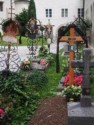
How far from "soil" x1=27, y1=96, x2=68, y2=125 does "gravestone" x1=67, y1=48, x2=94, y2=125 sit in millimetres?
660

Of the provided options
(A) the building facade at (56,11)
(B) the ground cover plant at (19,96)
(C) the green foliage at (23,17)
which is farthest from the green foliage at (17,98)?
(A) the building facade at (56,11)

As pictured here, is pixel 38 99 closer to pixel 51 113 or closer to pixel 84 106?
pixel 51 113

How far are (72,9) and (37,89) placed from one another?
1710 inches

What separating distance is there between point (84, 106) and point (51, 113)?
1.24 m

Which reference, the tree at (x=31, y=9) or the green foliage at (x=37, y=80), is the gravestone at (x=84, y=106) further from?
the tree at (x=31, y=9)

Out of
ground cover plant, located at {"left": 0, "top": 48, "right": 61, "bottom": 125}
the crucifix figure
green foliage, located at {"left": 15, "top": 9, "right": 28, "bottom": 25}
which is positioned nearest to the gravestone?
the crucifix figure

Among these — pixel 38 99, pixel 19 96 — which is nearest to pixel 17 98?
pixel 19 96

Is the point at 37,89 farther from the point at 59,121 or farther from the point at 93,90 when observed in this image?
the point at 59,121

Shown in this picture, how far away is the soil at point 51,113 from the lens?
719cm

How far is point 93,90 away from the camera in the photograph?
1021 cm

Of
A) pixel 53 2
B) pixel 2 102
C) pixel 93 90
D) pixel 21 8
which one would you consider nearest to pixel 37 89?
pixel 93 90

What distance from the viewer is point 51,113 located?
7672mm

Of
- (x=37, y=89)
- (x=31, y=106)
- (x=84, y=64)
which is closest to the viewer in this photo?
(x=84, y=64)

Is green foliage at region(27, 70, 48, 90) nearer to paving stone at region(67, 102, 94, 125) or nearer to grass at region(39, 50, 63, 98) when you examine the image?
grass at region(39, 50, 63, 98)
